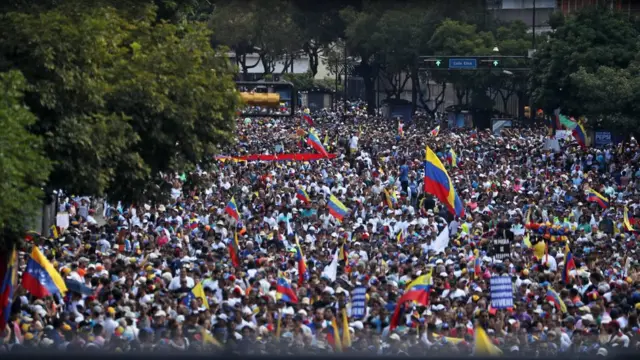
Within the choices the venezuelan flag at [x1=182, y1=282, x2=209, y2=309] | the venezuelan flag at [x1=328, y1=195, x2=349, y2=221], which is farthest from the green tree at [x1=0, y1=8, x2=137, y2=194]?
the venezuelan flag at [x1=328, y1=195, x2=349, y2=221]

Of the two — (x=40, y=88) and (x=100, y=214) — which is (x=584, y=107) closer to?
(x=100, y=214)

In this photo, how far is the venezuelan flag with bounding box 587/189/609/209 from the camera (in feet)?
85.8

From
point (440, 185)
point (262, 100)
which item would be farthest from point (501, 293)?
point (262, 100)

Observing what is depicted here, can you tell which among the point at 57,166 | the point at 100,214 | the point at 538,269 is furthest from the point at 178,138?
the point at 100,214

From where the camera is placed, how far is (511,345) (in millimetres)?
12109

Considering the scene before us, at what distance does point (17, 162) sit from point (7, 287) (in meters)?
1.68

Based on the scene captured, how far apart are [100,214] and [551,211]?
400 inches

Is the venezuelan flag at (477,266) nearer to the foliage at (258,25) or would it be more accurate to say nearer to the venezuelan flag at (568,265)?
the venezuelan flag at (568,265)

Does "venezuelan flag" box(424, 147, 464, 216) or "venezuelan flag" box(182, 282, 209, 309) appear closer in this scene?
"venezuelan flag" box(182, 282, 209, 309)

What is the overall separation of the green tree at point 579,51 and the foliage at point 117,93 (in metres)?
28.1

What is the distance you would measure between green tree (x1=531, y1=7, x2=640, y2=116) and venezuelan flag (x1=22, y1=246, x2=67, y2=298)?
32.2 metres

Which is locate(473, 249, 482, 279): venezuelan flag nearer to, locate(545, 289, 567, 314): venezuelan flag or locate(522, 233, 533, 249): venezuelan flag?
locate(522, 233, 533, 249): venezuelan flag

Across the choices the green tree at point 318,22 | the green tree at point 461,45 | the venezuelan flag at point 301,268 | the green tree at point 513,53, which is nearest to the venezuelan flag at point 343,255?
the venezuelan flag at point 301,268

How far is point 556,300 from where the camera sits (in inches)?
577
